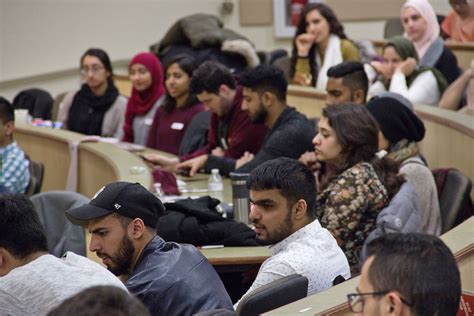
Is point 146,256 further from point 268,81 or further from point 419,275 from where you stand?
point 268,81

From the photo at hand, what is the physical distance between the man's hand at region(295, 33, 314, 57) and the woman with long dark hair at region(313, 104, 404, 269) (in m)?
2.94

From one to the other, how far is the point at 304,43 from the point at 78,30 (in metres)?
4.78

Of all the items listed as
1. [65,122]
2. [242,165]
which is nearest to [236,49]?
[65,122]

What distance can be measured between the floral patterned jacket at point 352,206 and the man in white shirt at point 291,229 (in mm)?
611

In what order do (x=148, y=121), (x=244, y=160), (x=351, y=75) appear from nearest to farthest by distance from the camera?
1. (x=351, y=75)
2. (x=244, y=160)
3. (x=148, y=121)

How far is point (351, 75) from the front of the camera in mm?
5824

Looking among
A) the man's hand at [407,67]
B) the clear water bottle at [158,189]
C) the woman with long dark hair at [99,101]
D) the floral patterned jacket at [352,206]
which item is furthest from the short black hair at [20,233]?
the woman with long dark hair at [99,101]

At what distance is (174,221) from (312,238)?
102 centimetres

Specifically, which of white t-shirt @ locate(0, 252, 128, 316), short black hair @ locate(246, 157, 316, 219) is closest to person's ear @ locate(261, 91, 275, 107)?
short black hair @ locate(246, 157, 316, 219)

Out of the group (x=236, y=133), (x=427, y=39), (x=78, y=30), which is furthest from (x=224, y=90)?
(x=78, y=30)

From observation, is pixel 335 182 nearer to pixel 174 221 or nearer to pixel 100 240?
pixel 174 221

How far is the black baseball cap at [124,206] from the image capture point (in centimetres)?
366

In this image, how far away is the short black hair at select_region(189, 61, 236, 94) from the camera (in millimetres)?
6340

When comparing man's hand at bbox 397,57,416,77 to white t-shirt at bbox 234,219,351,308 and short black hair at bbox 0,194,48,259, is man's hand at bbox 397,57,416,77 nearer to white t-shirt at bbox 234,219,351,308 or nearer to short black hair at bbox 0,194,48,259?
white t-shirt at bbox 234,219,351,308
